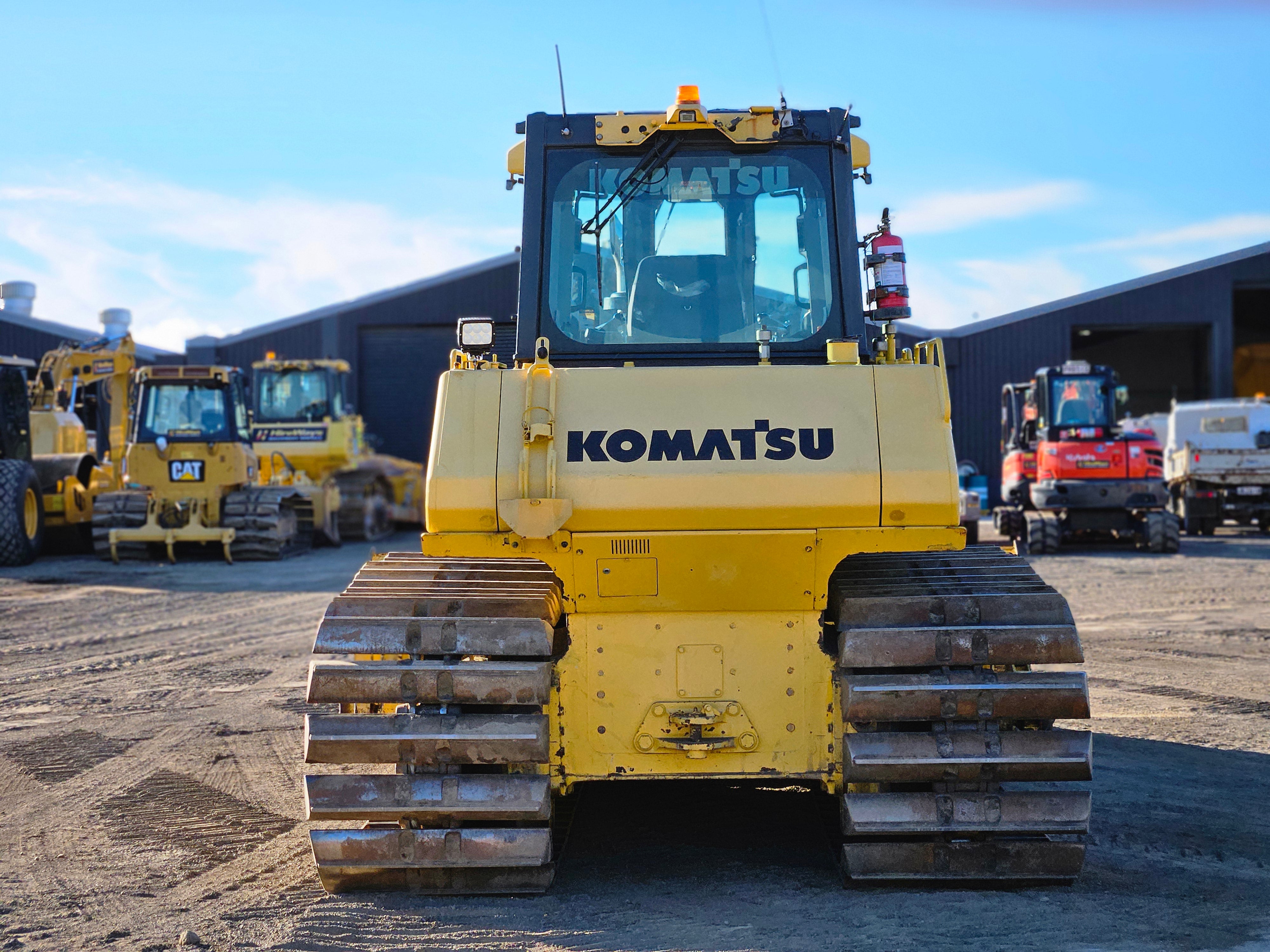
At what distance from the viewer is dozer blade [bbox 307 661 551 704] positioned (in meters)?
4.65

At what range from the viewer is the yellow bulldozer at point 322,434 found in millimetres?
24719

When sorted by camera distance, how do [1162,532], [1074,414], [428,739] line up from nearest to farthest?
[428,739] < [1162,532] < [1074,414]

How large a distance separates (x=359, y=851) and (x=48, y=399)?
21204 millimetres

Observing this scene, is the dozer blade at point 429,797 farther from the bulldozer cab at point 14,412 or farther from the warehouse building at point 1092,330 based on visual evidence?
the warehouse building at point 1092,330

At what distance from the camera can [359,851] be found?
187 inches

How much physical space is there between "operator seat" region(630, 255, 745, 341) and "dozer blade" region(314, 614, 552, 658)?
5.05 feet

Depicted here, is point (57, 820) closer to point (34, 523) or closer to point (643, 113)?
point (643, 113)

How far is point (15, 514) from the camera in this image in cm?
1891

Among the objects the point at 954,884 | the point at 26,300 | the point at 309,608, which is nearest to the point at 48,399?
the point at 309,608

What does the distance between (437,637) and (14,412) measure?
61.3ft

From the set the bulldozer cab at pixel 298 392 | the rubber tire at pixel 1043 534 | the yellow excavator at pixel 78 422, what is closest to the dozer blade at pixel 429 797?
the rubber tire at pixel 1043 534

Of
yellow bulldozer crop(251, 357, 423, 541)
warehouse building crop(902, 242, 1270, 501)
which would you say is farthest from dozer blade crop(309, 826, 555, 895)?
warehouse building crop(902, 242, 1270, 501)

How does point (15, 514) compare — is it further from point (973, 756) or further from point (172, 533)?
point (973, 756)

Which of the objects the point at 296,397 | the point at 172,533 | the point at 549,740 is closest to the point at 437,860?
the point at 549,740
